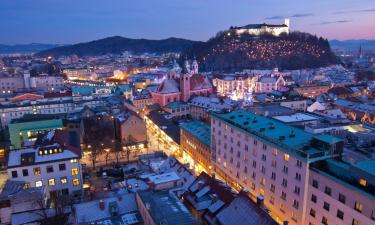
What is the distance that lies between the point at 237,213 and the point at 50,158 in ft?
95.0

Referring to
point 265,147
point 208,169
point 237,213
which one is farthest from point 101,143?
point 237,213

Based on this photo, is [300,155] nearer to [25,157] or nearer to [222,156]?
[222,156]

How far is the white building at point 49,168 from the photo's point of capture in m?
41.0

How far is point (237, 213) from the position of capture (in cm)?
2739

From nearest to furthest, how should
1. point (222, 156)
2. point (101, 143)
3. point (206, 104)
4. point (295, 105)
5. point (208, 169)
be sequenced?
point (222, 156), point (208, 169), point (101, 143), point (295, 105), point (206, 104)

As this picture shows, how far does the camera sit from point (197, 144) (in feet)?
194

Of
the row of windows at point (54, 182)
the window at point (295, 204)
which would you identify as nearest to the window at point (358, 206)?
the window at point (295, 204)

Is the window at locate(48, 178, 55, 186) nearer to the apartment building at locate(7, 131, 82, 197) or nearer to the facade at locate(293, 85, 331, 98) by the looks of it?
the apartment building at locate(7, 131, 82, 197)

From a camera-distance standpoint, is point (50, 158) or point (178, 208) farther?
point (50, 158)

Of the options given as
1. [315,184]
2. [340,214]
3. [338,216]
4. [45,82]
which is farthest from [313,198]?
[45,82]

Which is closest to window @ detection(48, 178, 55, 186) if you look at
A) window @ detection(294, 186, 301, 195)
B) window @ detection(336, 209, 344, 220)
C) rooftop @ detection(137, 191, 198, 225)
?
rooftop @ detection(137, 191, 198, 225)

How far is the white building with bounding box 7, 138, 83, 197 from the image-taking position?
4097 cm

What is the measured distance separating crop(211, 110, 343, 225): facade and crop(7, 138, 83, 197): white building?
920 inches

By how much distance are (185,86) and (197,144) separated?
1857 inches
